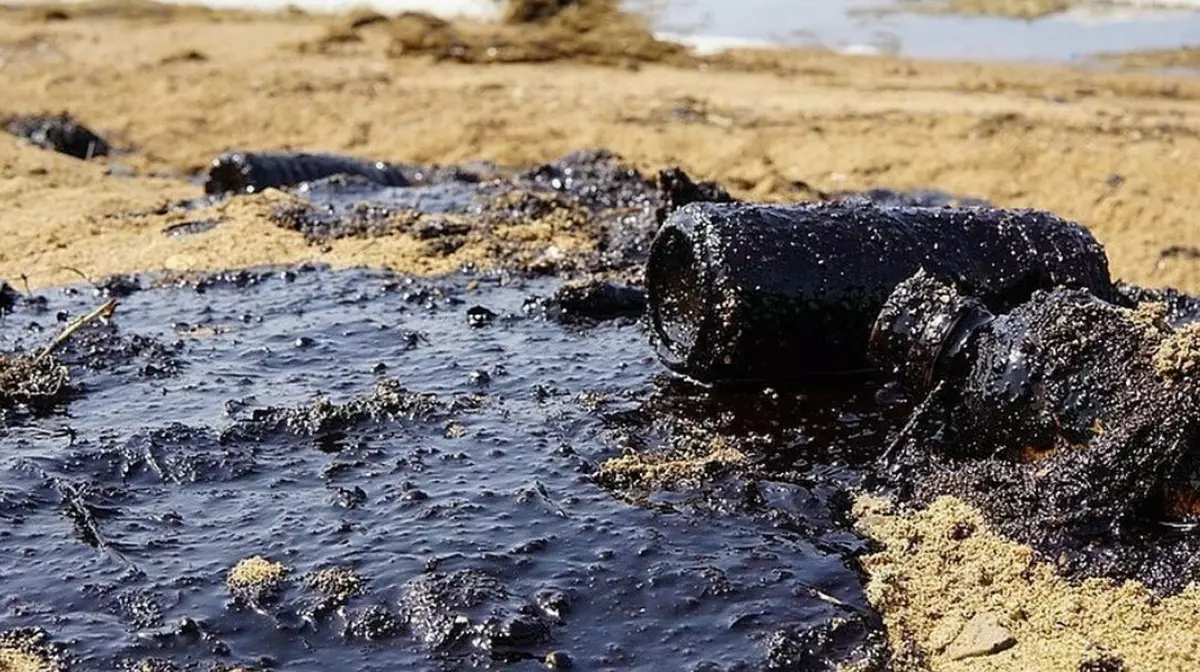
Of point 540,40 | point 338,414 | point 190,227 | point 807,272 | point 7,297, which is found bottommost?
point 338,414

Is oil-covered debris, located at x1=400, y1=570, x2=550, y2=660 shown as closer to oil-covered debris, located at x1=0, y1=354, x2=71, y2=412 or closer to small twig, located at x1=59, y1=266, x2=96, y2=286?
oil-covered debris, located at x1=0, y1=354, x2=71, y2=412

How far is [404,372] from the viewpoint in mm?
4746

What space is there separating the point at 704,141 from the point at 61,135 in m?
4.42

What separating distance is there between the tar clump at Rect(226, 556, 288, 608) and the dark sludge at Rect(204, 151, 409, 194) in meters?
4.63

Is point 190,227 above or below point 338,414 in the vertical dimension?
above

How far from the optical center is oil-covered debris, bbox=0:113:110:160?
30.3ft

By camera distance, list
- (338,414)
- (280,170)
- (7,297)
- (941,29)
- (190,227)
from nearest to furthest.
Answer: (338,414) < (7,297) < (190,227) < (280,170) < (941,29)

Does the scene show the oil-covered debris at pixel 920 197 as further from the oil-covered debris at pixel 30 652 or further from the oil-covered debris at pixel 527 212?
the oil-covered debris at pixel 30 652

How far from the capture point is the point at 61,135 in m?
9.27

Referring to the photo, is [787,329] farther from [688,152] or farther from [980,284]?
[688,152]

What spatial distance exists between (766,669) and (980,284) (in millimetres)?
2206

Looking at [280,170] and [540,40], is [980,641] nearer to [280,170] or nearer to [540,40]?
[280,170]

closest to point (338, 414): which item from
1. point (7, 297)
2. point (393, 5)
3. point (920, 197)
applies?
point (7, 297)

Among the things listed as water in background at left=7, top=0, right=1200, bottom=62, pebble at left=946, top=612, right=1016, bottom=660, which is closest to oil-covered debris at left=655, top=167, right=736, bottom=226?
pebble at left=946, top=612, right=1016, bottom=660
